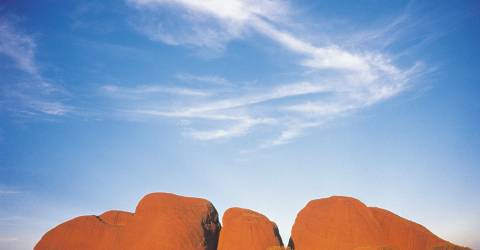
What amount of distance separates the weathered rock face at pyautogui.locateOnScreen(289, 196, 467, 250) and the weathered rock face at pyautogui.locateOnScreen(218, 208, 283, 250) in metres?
3.54

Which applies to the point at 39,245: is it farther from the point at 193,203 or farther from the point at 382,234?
the point at 382,234

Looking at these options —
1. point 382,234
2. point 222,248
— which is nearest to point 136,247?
point 222,248

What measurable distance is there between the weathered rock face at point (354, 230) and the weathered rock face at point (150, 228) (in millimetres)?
9940

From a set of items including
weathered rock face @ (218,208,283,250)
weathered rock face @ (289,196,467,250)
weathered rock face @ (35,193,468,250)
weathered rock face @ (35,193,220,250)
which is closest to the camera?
weathered rock face @ (35,193,220,250)

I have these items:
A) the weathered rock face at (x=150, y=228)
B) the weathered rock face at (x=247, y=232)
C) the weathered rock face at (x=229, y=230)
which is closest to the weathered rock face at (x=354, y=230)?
the weathered rock face at (x=229, y=230)

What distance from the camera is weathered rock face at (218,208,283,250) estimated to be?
35.0 metres

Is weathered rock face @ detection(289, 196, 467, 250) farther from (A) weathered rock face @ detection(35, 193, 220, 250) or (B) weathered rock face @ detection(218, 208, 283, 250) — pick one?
(A) weathered rock face @ detection(35, 193, 220, 250)

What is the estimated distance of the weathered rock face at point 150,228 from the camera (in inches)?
1330

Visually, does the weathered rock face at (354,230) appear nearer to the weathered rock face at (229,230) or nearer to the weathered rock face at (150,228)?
the weathered rock face at (229,230)

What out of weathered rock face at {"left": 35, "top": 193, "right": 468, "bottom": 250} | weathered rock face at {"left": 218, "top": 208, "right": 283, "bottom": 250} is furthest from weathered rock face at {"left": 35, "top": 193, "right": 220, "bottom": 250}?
weathered rock face at {"left": 218, "top": 208, "right": 283, "bottom": 250}

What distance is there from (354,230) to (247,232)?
11101 mm

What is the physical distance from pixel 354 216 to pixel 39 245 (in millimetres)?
33386

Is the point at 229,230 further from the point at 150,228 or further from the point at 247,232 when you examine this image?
the point at 150,228

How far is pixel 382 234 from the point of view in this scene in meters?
37.5
